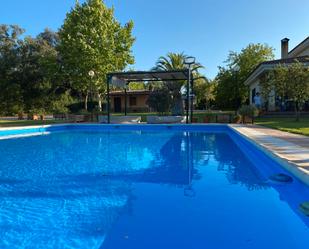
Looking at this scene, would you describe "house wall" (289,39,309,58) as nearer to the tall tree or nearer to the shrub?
the shrub

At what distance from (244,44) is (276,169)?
33.2 metres

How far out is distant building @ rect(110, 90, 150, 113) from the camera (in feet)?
119

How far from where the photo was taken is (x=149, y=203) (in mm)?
4633

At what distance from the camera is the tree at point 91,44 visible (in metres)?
22.8

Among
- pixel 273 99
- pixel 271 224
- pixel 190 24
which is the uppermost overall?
pixel 190 24

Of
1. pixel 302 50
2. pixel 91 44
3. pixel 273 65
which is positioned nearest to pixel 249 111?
pixel 273 65

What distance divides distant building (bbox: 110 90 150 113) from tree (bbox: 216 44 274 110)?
868 centimetres

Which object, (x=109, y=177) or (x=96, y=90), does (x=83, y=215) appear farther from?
(x=96, y=90)

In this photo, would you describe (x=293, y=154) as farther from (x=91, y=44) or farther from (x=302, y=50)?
(x=302, y=50)

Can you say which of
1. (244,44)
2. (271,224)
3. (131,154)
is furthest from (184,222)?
(244,44)

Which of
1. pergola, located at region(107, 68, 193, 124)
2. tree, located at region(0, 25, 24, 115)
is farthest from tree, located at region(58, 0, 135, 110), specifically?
tree, located at region(0, 25, 24, 115)

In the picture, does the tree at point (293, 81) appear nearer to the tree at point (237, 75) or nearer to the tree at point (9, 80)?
the tree at point (237, 75)

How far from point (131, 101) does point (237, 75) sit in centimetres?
1270

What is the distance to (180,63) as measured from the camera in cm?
3412
